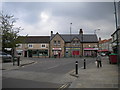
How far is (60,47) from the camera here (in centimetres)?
5981

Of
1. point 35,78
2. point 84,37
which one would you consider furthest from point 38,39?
point 35,78

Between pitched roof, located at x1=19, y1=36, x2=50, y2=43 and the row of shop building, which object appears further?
pitched roof, located at x1=19, y1=36, x2=50, y2=43

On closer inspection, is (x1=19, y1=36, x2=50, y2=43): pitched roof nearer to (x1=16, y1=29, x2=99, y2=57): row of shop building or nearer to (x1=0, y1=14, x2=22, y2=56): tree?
(x1=16, y1=29, x2=99, y2=57): row of shop building

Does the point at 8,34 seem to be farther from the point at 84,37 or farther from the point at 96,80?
the point at 84,37

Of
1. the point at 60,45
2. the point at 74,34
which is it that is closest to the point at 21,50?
the point at 60,45

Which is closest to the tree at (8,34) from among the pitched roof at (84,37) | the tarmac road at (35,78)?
the tarmac road at (35,78)

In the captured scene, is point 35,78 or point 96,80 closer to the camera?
point 96,80

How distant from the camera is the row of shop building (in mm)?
59750

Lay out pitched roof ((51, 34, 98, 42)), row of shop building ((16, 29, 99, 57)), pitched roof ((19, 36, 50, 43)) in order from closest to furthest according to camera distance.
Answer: row of shop building ((16, 29, 99, 57))
pitched roof ((51, 34, 98, 42))
pitched roof ((19, 36, 50, 43))

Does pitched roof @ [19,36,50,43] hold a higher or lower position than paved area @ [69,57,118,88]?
higher

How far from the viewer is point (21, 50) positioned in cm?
6188

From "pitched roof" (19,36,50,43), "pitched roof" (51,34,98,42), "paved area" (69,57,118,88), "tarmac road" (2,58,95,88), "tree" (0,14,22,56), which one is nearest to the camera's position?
"paved area" (69,57,118,88)

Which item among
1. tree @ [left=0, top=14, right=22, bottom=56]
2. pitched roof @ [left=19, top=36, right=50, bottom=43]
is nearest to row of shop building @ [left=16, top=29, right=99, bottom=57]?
pitched roof @ [left=19, top=36, right=50, bottom=43]

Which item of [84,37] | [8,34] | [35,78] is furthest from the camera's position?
[84,37]
